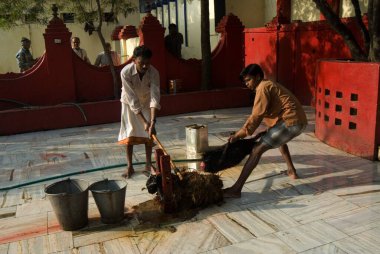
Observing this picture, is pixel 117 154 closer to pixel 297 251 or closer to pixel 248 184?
pixel 248 184

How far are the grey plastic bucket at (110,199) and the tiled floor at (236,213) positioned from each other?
0.34 ft

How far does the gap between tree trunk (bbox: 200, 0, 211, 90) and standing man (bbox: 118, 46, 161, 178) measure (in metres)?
5.35

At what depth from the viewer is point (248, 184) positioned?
17.0 feet

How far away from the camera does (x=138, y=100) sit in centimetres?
531

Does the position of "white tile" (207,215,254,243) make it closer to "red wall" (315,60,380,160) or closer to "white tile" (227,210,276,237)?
"white tile" (227,210,276,237)

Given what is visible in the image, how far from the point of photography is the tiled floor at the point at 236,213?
148 inches

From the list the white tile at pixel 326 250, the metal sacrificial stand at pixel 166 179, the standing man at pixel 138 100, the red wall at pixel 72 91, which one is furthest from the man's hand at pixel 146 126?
the red wall at pixel 72 91

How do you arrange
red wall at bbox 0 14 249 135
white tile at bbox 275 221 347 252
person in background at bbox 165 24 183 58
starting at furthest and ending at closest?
person in background at bbox 165 24 183 58 → red wall at bbox 0 14 249 135 → white tile at bbox 275 221 347 252

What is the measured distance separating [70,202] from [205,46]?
24.0 feet

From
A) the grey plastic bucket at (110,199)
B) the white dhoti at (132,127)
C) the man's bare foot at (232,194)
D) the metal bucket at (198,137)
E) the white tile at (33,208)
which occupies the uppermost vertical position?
the white dhoti at (132,127)

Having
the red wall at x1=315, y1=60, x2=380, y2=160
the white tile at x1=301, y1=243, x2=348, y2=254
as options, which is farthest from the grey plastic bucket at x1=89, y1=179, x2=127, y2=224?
the red wall at x1=315, y1=60, x2=380, y2=160

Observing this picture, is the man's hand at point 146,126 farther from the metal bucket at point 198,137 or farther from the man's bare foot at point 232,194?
the man's bare foot at point 232,194

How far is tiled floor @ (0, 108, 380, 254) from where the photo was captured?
12.3ft

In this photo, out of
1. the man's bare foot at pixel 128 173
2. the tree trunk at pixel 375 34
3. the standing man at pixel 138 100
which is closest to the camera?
the standing man at pixel 138 100
